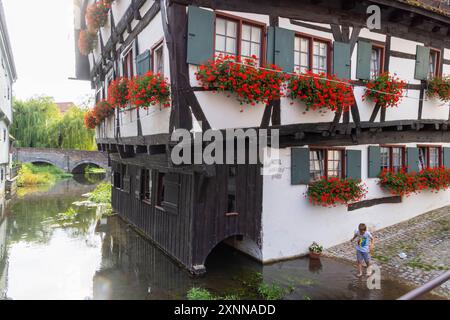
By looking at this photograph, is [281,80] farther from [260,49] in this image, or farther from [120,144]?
[120,144]

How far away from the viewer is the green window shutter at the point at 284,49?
8367 millimetres

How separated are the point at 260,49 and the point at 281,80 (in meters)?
1.05

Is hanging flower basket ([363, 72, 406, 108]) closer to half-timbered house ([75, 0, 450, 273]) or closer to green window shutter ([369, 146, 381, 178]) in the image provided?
half-timbered house ([75, 0, 450, 273])

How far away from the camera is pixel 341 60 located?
945cm

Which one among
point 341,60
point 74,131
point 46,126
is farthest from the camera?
point 74,131

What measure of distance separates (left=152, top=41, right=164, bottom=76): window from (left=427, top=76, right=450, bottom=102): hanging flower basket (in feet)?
26.7

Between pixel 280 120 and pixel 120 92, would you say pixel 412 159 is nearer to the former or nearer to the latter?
pixel 280 120

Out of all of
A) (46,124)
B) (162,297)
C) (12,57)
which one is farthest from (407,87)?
(46,124)

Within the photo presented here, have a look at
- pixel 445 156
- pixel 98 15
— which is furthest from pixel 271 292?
pixel 98 15

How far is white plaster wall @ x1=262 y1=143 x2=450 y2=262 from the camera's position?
9516 mm

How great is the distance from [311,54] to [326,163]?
9.79ft

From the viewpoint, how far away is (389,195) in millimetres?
11461

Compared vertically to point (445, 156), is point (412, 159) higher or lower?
lower

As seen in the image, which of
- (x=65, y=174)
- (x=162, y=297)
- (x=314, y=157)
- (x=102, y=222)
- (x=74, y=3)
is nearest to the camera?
(x=162, y=297)
